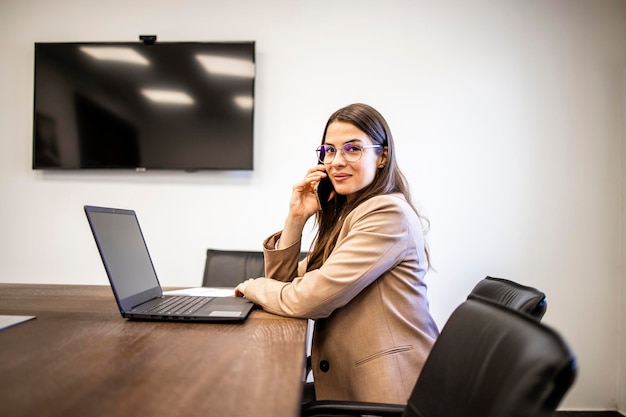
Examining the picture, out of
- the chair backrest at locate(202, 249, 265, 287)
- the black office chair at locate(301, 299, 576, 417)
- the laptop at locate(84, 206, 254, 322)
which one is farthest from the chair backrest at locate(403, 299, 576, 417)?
the chair backrest at locate(202, 249, 265, 287)

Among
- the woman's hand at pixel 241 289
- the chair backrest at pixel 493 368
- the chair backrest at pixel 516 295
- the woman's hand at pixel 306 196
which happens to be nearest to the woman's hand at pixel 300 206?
the woman's hand at pixel 306 196

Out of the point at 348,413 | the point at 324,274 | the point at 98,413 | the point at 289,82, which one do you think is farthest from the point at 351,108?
the point at 289,82

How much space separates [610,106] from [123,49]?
3310 millimetres

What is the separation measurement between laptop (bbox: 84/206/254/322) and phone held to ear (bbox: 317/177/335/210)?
0.52 meters

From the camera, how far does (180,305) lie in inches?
45.4

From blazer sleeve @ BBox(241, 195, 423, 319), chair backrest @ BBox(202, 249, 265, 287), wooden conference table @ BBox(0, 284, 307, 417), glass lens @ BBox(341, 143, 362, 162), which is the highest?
glass lens @ BBox(341, 143, 362, 162)

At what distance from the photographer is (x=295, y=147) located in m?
2.64

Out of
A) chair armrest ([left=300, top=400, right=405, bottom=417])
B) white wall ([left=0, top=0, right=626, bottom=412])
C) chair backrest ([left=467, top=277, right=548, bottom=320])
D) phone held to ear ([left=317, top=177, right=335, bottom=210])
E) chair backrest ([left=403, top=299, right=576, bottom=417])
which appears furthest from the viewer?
white wall ([left=0, top=0, right=626, bottom=412])

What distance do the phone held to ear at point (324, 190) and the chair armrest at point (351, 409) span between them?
86cm

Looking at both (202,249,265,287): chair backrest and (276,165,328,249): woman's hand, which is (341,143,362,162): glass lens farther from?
(202,249,265,287): chair backrest

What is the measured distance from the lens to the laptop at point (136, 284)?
99 cm

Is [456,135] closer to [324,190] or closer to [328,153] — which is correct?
[324,190]

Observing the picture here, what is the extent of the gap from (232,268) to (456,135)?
171cm

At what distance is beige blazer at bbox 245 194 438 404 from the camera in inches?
41.0
